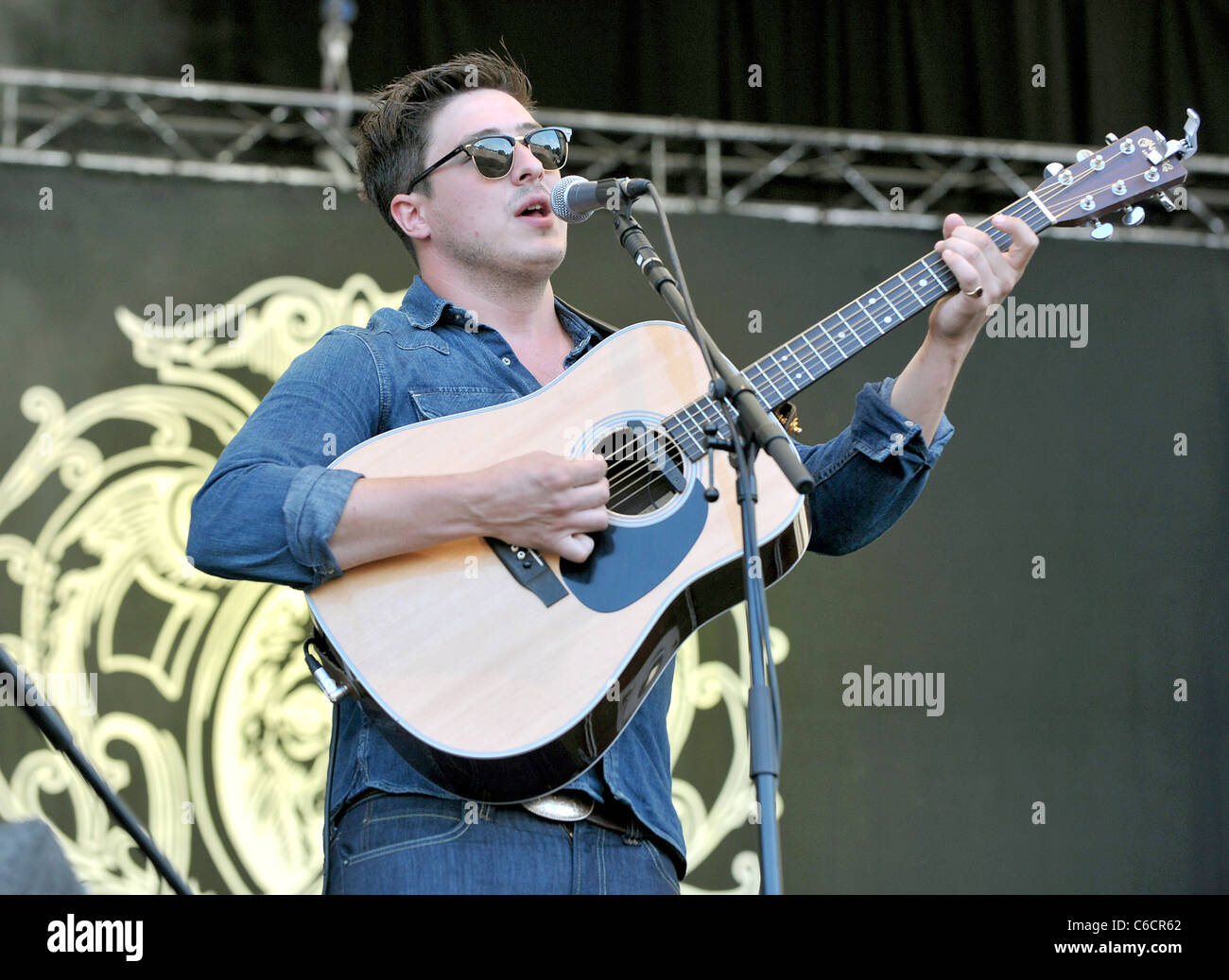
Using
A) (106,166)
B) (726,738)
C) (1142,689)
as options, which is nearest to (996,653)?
(1142,689)

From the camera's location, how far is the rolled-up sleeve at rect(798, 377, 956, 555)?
2.57 meters

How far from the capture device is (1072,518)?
5668mm

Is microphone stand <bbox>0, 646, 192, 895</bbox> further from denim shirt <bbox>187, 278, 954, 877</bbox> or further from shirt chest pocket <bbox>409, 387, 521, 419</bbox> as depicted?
shirt chest pocket <bbox>409, 387, 521, 419</bbox>

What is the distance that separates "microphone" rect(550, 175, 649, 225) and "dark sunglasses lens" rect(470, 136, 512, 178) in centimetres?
24

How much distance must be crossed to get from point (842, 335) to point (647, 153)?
3.30m

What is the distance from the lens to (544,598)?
2273 mm

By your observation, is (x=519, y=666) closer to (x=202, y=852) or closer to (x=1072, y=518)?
(x=202, y=852)

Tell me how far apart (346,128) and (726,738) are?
2812mm

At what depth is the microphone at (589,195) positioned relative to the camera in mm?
2316

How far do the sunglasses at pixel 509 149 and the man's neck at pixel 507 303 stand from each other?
0.23m

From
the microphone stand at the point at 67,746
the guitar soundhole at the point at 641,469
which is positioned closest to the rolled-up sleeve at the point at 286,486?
the microphone stand at the point at 67,746

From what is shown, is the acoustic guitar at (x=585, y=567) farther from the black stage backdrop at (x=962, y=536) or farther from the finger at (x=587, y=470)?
the black stage backdrop at (x=962, y=536)

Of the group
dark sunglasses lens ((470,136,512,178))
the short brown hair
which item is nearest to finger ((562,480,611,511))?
dark sunglasses lens ((470,136,512,178))

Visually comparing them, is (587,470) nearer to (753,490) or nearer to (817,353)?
(753,490)
